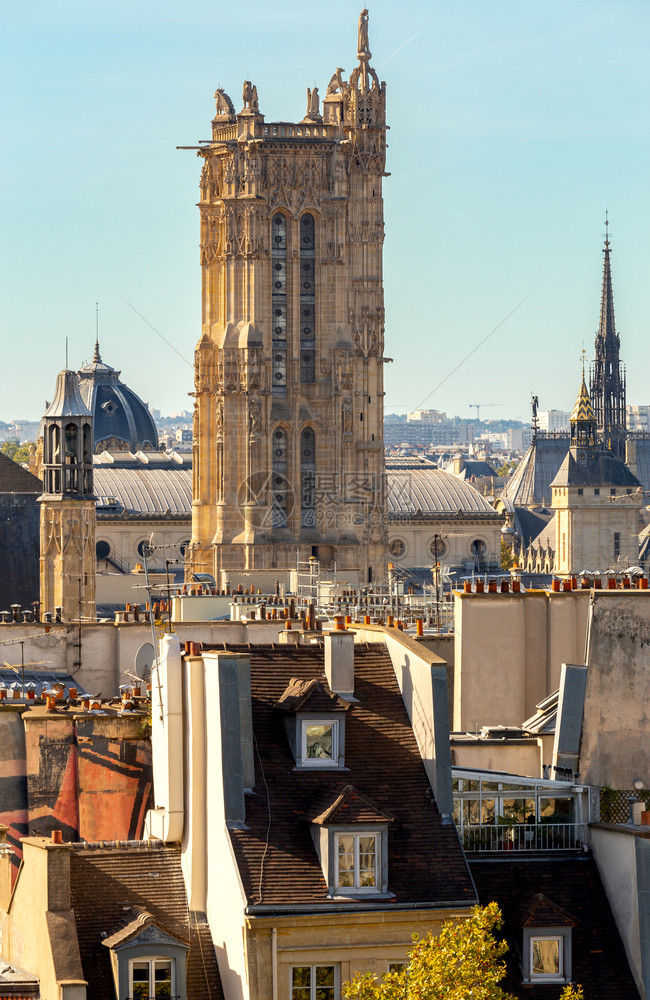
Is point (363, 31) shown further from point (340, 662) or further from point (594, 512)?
point (340, 662)

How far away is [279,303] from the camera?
123m

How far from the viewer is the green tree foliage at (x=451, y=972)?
24.0 metres

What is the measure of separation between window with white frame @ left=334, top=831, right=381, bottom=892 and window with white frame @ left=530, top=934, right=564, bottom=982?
1801mm

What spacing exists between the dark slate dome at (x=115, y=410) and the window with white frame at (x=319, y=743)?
162 m

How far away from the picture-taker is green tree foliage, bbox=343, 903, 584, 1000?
2403 cm

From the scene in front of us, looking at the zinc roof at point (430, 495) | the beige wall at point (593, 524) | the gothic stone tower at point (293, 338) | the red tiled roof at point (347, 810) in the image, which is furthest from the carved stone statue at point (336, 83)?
the red tiled roof at point (347, 810)

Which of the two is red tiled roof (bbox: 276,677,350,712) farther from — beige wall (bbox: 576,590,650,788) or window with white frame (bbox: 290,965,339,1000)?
beige wall (bbox: 576,590,650,788)

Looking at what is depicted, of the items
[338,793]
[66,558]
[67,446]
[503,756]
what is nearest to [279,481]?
[67,446]

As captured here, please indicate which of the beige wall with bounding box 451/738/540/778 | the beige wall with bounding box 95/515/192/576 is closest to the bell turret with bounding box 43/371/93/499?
the beige wall with bounding box 95/515/192/576

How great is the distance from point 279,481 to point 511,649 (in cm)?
9088

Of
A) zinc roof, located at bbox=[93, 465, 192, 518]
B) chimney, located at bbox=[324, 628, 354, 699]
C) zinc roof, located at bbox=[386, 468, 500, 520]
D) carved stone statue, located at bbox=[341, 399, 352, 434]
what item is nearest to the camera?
chimney, located at bbox=[324, 628, 354, 699]

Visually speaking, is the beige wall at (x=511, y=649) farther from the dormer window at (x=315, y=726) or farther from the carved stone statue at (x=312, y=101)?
the carved stone statue at (x=312, y=101)

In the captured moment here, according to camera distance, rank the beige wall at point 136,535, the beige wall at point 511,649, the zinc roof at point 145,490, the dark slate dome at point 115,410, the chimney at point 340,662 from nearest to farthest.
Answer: the chimney at point 340,662, the beige wall at point 511,649, the beige wall at point 136,535, the zinc roof at point 145,490, the dark slate dome at point 115,410

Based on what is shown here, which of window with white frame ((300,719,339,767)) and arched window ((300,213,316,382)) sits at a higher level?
arched window ((300,213,316,382))
